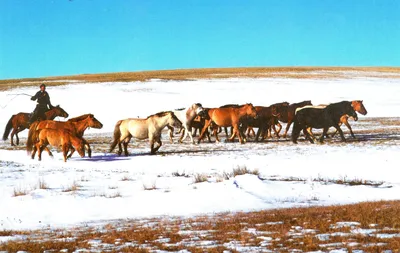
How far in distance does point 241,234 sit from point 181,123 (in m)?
17.3

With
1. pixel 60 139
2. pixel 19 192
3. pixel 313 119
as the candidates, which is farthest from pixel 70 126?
pixel 313 119

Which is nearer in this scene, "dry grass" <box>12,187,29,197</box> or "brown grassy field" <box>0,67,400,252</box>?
"brown grassy field" <box>0,67,400,252</box>

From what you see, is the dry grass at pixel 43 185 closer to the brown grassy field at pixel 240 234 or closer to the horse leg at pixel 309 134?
the brown grassy field at pixel 240 234

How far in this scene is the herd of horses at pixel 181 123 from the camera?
19109 mm

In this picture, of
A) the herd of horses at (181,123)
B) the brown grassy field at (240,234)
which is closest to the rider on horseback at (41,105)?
the herd of horses at (181,123)

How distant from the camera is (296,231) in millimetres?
7723

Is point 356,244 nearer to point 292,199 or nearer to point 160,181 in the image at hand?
point 292,199

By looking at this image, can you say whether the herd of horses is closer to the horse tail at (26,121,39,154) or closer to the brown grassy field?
the horse tail at (26,121,39,154)

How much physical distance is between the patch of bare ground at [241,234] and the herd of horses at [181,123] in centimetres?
1020

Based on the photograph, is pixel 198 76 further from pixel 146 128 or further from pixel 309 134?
pixel 146 128

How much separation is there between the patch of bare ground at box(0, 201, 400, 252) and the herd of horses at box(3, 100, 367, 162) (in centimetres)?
1020

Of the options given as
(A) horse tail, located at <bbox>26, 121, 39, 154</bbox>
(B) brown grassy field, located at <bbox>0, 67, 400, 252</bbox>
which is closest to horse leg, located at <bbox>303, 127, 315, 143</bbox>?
(A) horse tail, located at <bbox>26, 121, 39, 154</bbox>

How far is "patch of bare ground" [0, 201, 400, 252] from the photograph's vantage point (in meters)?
6.79

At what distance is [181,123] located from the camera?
2469cm
